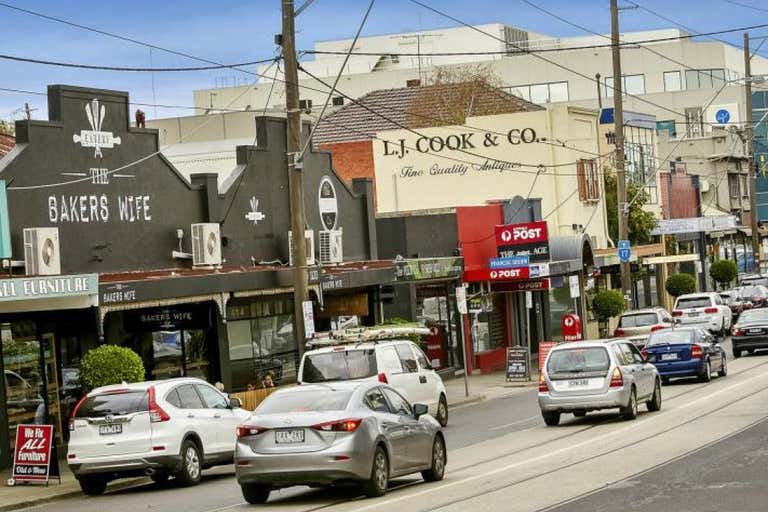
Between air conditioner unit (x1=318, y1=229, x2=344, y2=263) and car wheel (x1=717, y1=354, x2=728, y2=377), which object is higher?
air conditioner unit (x1=318, y1=229, x2=344, y2=263)

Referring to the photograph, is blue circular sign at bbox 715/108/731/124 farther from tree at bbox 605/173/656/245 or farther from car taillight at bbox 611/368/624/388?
car taillight at bbox 611/368/624/388

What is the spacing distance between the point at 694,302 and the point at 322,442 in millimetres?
40695

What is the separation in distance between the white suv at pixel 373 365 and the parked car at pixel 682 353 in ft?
31.5

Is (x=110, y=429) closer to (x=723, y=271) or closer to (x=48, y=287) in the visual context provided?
(x=48, y=287)

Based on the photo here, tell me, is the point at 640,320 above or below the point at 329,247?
below

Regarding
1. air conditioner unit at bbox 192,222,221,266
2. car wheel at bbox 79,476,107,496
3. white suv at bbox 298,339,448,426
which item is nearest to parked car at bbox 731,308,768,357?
white suv at bbox 298,339,448,426

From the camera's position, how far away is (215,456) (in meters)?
23.6

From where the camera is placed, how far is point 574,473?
19594mm

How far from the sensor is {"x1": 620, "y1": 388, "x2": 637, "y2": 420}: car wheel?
28.5 metres

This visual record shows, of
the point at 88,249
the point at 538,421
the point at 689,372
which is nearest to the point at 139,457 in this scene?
the point at 88,249

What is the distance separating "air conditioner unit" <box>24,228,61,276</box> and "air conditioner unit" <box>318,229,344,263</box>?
12766 mm

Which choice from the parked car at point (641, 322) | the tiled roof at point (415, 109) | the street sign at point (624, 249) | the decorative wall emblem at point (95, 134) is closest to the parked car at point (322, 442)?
the decorative wall emblem at point (95, 134)

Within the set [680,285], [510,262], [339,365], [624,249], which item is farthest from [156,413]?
[680,285]

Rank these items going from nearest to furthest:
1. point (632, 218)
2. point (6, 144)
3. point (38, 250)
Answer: point (38, 250), point (6, 144), point (632, 218)
